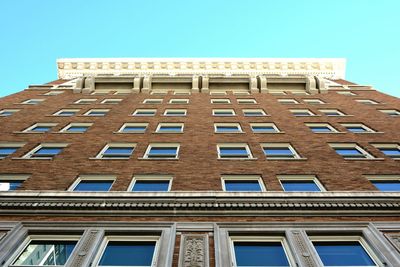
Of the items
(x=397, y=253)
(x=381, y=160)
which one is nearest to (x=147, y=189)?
(x=397, y=253)

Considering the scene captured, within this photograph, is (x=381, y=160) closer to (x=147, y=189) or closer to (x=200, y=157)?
(x=200, y=157)

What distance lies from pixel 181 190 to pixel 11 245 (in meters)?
A: 6.17

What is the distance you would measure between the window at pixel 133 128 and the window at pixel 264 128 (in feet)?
22.0

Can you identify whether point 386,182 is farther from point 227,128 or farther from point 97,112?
point 97,112

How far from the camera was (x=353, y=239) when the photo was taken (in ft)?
40.1

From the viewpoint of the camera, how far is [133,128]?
81.0 ft

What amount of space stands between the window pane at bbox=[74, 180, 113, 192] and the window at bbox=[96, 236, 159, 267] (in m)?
4.16

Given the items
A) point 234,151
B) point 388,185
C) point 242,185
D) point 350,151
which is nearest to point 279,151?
point 234,151

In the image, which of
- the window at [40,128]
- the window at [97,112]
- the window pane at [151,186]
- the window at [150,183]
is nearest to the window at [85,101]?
the window at [97,112]

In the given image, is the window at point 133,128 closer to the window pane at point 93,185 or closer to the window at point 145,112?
the window at point 145,112

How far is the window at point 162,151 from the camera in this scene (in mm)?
19722

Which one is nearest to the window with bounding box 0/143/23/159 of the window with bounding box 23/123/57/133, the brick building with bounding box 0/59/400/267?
the brick building with bounding box 0/59/400/267

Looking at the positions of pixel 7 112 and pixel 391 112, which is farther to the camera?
pixel 391 112

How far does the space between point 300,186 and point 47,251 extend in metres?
9.90
